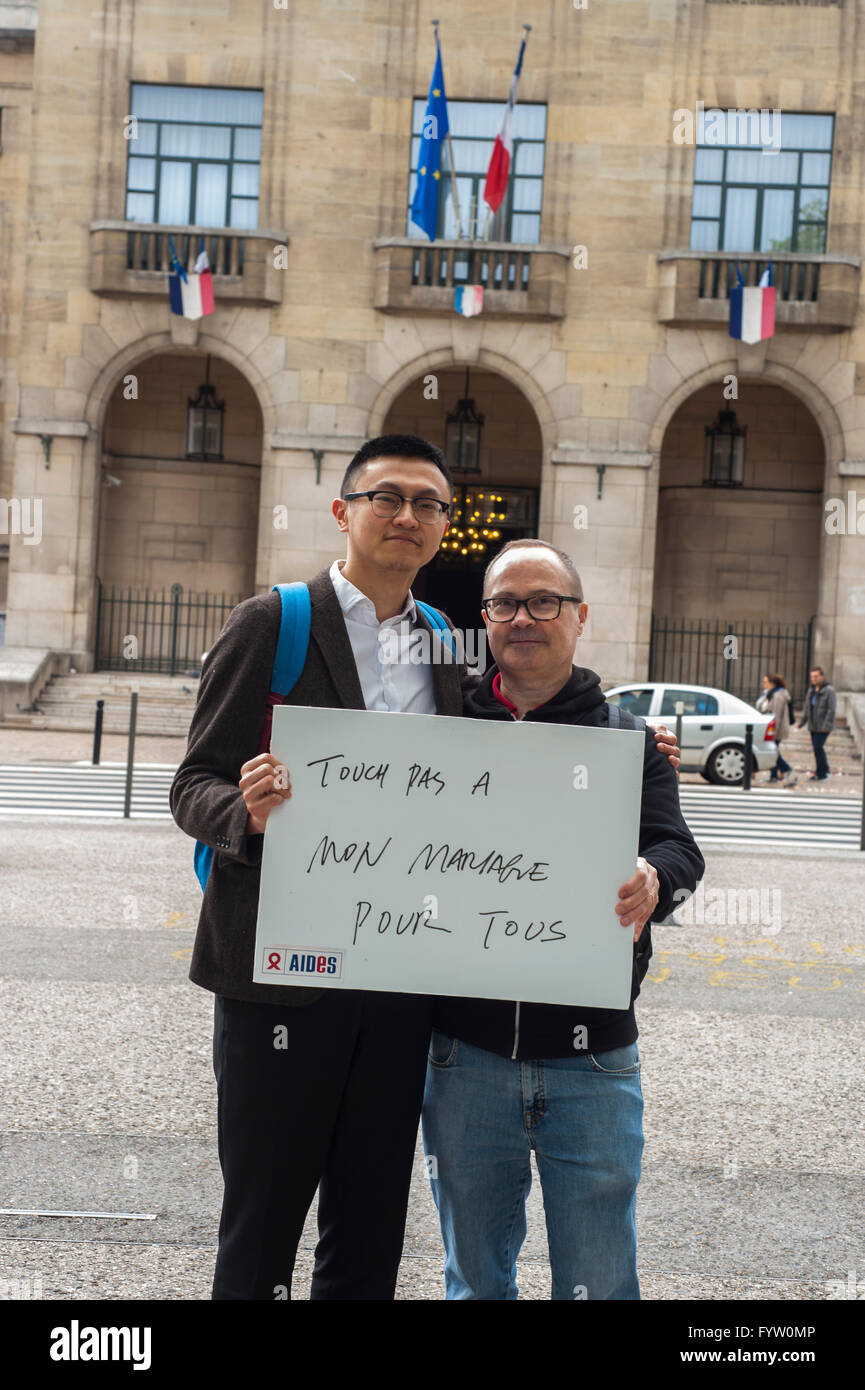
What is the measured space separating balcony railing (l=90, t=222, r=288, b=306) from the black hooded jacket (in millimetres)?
27312

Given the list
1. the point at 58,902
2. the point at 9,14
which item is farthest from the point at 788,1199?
the point at 9,14

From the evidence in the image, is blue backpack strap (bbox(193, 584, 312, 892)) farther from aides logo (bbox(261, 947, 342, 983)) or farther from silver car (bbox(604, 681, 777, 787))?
silver car (bbox(604, 681, 777, 787))

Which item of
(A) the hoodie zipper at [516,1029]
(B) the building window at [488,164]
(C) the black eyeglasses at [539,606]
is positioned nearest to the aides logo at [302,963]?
(A) the hoodie zipper at [516,1029]

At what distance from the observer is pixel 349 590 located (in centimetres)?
327

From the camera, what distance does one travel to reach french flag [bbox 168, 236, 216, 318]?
93.7ft

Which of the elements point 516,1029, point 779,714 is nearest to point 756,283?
point 779,714

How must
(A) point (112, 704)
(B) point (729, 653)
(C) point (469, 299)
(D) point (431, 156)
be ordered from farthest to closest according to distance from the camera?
(B) point (729, 653) < (C) point (469, 299) < (A) point (112, 704) < (D) point (431, 156)

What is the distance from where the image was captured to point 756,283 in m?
29.2

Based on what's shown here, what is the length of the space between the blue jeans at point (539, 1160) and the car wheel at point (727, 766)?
19.6m

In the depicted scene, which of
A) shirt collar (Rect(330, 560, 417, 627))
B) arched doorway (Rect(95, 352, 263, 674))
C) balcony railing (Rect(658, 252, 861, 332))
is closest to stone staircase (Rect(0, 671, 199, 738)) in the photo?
arched doorway (Rect(95, 352, 263, 674))

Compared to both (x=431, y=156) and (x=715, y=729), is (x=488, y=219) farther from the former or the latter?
(x=715, y=729)

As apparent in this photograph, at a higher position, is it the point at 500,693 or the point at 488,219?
the point at 488,219

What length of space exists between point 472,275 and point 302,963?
27847mm
